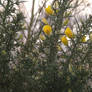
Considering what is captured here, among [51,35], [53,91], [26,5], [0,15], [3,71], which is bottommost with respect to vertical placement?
[53,91]

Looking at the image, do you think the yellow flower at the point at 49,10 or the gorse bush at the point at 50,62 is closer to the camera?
the gorse bush at the point at 50,62

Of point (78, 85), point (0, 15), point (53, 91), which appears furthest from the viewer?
point (0, 15)

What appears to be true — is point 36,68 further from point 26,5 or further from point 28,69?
point 26,5

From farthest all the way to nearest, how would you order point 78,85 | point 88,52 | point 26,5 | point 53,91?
1. point 26,5
2. point 53,91
3. point 88,52
4. point 78,85

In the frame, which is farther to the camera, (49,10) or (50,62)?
(49,10)

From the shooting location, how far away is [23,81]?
1.27 meters

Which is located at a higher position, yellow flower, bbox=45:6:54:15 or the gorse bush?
yellow flower, bbox=45:6:54:15

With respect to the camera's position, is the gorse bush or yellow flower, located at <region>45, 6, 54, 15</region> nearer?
the gorse bush

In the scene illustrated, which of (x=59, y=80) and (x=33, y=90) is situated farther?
(x=33, y=90)

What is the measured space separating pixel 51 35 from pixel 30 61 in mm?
240

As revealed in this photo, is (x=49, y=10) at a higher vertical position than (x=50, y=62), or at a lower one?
higher

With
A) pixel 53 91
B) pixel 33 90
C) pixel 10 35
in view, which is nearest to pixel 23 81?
pixel 33 90

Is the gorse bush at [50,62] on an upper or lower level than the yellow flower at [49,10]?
lower

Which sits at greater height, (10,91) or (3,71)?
(3,71)
